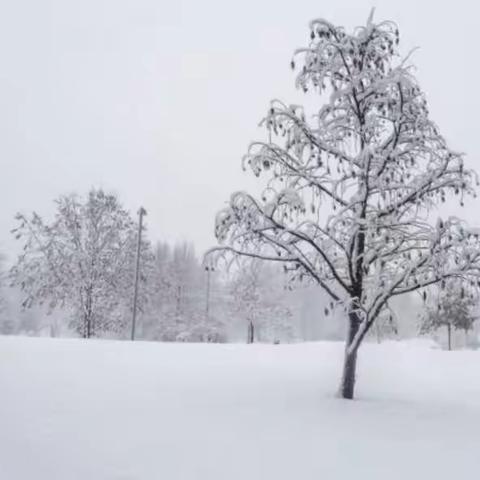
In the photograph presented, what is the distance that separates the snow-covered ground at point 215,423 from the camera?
19.4 feet

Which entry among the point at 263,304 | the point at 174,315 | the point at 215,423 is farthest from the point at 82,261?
the point at 215,423

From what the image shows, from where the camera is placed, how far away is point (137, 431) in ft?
23.6

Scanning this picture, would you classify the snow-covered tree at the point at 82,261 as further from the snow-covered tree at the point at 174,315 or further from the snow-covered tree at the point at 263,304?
the snow-covered tree at the point at 263,304

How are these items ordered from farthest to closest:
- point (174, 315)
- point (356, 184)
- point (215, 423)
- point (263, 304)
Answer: point (263, 304) → point (174, 315) → point (356, 184) → point (215, 423)

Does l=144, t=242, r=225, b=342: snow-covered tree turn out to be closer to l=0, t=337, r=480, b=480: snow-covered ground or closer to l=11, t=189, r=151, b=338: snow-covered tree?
l=11, t=189, r=151, b=338: snow-covered tree

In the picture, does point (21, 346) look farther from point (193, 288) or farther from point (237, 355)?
point (193, 288)

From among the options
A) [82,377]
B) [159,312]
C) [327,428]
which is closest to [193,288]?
[159,312]

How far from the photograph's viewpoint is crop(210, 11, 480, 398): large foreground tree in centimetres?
1028

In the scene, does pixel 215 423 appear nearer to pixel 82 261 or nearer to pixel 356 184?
pixel 356 184

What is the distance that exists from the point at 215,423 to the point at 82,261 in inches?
992

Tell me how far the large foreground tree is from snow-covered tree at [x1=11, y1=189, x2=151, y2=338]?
889 inches

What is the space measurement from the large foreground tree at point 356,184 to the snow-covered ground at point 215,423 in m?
1.96

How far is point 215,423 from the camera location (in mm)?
7980

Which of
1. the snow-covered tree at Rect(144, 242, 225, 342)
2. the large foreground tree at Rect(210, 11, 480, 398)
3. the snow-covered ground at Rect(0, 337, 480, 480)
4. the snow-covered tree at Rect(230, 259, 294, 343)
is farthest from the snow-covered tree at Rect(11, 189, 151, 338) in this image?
the large foreground tree at Rect(210, 11, 480, 398)
